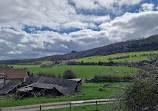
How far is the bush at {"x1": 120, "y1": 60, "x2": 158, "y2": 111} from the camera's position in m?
3.85

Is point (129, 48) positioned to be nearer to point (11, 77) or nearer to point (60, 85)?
point (60, 85)

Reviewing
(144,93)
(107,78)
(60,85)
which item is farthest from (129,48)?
(144,93)

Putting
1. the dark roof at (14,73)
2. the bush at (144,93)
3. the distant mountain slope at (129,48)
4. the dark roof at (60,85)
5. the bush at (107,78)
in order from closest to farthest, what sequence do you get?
the bush at (144,93) → the dark roof at (60,85) → the dark roof at (14,73) → the bush at (107,78) → the distant mountain slope at (129,48)

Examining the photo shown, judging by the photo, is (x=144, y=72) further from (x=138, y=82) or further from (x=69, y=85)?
(x=69, y=85)

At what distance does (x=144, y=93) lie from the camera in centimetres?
393

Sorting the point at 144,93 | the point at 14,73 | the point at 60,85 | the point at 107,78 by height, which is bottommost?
the point at 107,78

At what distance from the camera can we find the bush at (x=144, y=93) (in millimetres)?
3847

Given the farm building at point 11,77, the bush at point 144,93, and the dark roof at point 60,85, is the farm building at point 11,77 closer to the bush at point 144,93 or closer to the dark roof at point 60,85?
the dark roof at point 60,85

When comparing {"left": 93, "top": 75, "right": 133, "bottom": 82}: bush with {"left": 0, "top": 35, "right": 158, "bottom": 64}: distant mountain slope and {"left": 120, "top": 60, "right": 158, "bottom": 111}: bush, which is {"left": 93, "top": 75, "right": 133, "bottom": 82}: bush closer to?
{"left": 120, "top": 60, "right": 158, "bottom": 111}: bush

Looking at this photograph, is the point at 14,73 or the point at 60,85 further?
the point at 14,73

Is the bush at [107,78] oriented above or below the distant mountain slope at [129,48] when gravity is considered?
below

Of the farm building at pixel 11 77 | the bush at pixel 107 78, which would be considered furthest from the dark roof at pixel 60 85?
the bush at pixel 107 78

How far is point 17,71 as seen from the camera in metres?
42.8

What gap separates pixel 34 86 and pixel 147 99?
29552 mm
